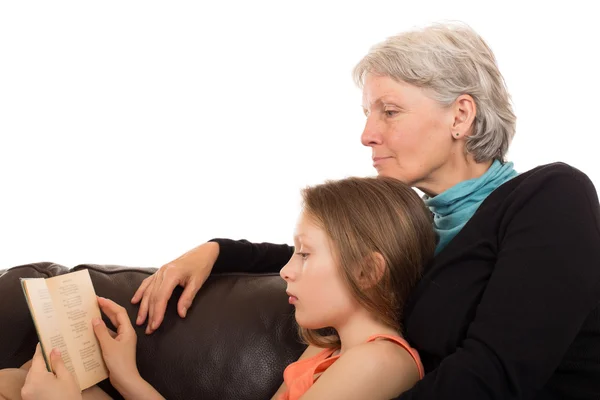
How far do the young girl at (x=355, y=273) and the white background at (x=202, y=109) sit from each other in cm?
147

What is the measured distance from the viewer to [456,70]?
1.58m

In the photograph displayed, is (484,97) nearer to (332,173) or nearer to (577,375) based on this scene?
(577,375)

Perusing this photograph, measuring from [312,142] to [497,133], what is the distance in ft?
4.62

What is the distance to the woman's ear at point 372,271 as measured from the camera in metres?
1.39

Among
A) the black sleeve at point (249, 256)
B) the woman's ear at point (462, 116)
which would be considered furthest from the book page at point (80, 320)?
the woman's ear at point (462, 116)

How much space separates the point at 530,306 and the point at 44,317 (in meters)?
0.89

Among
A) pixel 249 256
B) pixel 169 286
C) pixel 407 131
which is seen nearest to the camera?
pixel 407 131

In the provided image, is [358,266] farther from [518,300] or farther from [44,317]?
[44,317]

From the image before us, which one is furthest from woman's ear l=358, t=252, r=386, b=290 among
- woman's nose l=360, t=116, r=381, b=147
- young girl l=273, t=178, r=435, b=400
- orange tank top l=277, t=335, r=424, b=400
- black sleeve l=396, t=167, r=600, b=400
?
woman's nose l=360, t=116, r=381, b=147

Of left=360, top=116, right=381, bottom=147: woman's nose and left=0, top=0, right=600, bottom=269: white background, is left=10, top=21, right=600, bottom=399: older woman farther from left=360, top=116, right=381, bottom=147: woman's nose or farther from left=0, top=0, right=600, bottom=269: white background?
left=0, top=0, right=600, bottom=269: white background

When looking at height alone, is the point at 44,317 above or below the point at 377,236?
below

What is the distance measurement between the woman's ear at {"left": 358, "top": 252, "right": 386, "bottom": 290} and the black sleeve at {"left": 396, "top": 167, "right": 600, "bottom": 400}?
0.20 meters

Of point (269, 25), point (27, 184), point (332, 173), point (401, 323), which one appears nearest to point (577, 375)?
point (401, 323)

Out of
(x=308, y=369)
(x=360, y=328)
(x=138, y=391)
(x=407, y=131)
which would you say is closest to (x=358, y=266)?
(x=360, y=328)
